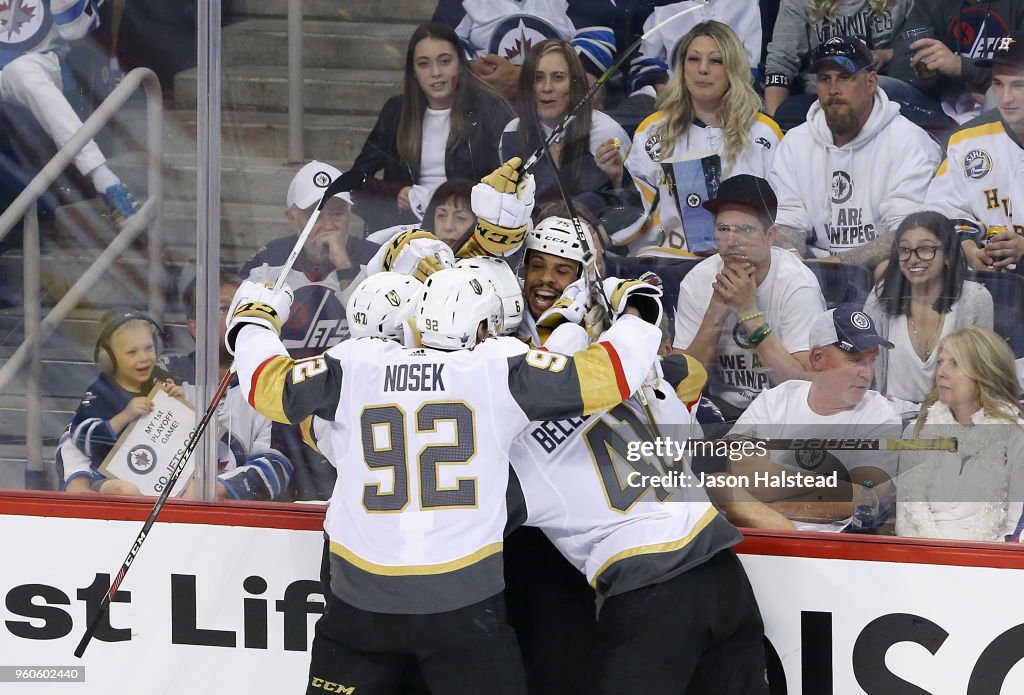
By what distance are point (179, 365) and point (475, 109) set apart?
0.94m

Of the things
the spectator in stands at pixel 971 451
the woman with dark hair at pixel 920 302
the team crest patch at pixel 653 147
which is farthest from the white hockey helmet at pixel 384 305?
the spectator in stands at pixel 971 451

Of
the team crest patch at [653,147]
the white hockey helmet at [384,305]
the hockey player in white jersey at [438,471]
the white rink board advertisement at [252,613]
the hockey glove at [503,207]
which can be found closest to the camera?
the hockey player in white jersey at [438,471]

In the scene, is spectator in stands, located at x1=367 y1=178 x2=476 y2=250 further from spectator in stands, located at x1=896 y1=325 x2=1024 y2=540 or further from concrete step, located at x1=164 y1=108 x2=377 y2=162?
spectator in stands, located at x1=896 y1=325 x2=1024 y2=540

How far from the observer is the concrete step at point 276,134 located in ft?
9.73

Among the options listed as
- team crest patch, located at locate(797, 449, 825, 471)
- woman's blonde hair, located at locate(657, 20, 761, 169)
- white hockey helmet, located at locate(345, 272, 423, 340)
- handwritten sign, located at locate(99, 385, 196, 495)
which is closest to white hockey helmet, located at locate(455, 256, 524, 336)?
white hockey helmet, located at locate(345, 272, 423, 340)

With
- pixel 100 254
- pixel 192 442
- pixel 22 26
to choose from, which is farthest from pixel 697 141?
pixel 22 26

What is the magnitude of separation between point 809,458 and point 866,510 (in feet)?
0.56

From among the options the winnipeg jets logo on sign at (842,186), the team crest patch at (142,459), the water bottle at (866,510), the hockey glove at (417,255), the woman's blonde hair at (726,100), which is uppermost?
the woman's blonde hair at (726,100)

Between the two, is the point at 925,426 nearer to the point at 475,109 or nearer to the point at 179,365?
the point at 475,109

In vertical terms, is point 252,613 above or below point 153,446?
below

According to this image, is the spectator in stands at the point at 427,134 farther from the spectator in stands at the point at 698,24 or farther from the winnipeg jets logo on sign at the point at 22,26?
the winnipeg jets logo on sign at the point at 22,26

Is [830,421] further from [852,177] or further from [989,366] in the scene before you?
[852,177]

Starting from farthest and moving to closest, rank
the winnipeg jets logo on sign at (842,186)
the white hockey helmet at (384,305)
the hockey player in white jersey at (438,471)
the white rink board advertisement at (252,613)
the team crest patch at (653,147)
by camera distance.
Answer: the team crest patch at (653,147), the winnipeg jets logo on sign at (842,186), the white rink board advertisement at (252,613), the white hockey helmet at (384,305), the hockey player in white jersey at (438,471)

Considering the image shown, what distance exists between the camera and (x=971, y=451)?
2766 mm
